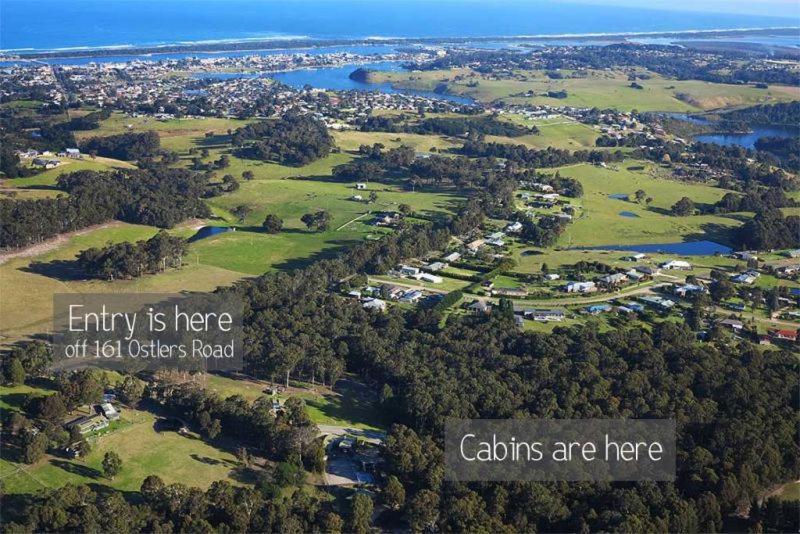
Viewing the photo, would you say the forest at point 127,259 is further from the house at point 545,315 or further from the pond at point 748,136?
the pond at point 748,136

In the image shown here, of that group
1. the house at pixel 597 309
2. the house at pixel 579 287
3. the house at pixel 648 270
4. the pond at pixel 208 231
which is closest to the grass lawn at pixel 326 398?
Answer: the house at pixel 597 309

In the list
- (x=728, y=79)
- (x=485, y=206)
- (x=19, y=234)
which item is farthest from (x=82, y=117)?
(x=728, y=79)

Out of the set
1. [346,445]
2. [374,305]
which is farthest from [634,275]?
[346,445]

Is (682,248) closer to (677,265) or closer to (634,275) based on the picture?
(677,265)

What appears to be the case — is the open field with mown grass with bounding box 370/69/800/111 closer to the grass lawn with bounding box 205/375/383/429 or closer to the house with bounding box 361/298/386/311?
the house with bounding box 361/298/386/311

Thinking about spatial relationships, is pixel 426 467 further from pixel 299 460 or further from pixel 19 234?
pixel 19 234
